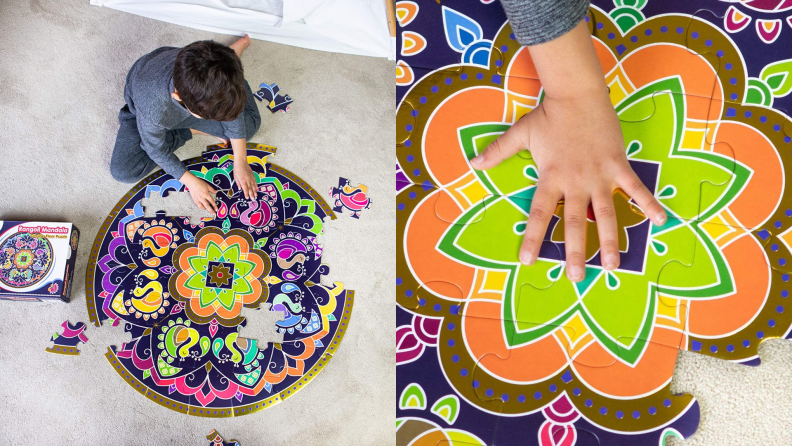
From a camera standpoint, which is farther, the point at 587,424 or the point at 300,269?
the point at 300,269

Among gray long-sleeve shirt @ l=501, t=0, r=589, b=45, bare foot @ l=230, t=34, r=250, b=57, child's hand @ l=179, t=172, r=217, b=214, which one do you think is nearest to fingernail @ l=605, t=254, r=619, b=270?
gray long-sleeve shirt @ l=501, t=0, r=589, b=45

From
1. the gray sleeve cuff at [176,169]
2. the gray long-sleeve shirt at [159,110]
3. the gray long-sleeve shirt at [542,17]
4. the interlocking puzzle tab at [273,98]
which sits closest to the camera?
the gray long-sleeve shirt at [542,17]

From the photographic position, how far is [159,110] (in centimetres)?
109

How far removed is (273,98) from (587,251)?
942 mm

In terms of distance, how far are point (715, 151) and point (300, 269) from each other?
1090 mm

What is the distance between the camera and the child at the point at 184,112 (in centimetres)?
100

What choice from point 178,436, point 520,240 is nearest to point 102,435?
point 178,436

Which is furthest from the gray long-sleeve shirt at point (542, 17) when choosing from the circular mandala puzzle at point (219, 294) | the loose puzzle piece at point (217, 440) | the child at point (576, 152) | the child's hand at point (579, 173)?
the loose puzzle piece at point (217, 440)

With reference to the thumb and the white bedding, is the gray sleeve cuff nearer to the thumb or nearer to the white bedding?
the white bedding

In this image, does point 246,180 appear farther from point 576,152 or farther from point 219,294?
point 576,152

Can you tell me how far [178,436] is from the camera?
4.04ft

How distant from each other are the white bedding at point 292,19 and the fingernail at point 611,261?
2.58ft

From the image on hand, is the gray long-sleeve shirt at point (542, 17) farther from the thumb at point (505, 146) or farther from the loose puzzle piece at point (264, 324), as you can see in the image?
the loose puzzle piece at point (264, 324)

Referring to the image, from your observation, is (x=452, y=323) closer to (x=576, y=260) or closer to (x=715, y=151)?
(x=576, y=260)
